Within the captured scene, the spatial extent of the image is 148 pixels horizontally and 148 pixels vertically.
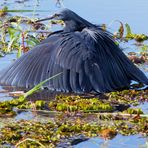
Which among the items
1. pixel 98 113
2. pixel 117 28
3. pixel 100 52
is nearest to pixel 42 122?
pixel 98 113

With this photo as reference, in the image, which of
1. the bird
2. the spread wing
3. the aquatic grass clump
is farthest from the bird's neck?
the aquatic grass clump

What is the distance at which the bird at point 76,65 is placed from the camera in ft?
24.0

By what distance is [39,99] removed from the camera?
7102 millimetres

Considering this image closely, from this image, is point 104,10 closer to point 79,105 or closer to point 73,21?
point 73,21

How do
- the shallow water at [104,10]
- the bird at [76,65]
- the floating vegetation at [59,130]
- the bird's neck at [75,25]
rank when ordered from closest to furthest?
1. the floating vegetation at [59,130]
2. the bird at [76,65]
3. the bird's neck at [75,25]
4. the shallow water at [104,10]

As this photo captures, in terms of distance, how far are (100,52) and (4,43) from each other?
6.34 ft

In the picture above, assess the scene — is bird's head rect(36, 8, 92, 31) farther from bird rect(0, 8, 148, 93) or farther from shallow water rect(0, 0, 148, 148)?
shallow water rect(0, 0, 148, 148)

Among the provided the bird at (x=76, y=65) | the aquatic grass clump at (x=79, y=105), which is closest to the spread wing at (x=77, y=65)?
the bird at (x=76, y=65)

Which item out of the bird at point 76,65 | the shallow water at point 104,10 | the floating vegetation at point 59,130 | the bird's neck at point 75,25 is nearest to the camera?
the floating vegetation at point 59,130

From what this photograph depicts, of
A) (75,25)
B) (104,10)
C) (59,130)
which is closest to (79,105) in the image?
(59,130)

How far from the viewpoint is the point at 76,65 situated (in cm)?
734

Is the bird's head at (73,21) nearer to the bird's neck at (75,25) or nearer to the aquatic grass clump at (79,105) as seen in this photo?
the bird's neck at (75,25)

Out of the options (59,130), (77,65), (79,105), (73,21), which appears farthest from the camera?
(73,21)

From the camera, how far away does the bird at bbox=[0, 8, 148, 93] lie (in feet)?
24.0
